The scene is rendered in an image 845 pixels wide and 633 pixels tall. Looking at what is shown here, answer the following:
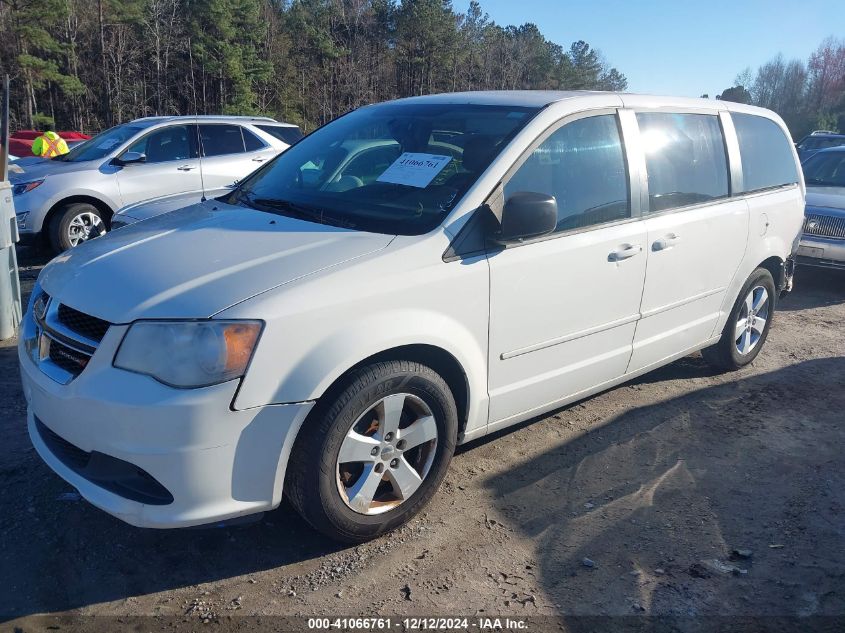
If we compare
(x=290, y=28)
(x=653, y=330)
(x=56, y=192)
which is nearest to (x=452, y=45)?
(x=290, y=28)

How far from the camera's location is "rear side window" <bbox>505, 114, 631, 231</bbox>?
137 inches

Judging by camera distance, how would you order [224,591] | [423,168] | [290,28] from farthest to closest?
[290,28] < [423,168] < [224,591]

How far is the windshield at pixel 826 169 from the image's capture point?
932 cm

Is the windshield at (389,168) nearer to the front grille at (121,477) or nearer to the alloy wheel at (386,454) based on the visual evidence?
the alloy wheel at (386,454)

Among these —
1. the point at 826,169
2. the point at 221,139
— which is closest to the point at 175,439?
the point at 221,139

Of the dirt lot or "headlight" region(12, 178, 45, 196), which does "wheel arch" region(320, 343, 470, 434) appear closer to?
the dirt lot

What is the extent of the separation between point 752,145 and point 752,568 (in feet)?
10.5

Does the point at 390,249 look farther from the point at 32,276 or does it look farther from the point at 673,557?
the point at 32,276

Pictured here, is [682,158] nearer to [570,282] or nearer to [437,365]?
[570,282]

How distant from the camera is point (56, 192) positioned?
7.90m

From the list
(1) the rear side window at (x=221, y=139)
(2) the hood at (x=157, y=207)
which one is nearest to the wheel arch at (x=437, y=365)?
(2) the hood at (x=157, y=207)

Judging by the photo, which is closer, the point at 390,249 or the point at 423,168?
the point at 390,249

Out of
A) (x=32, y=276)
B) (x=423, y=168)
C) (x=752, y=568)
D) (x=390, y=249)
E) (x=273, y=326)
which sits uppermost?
(x=423, y=168)

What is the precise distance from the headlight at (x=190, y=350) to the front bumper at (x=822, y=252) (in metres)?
7.42
